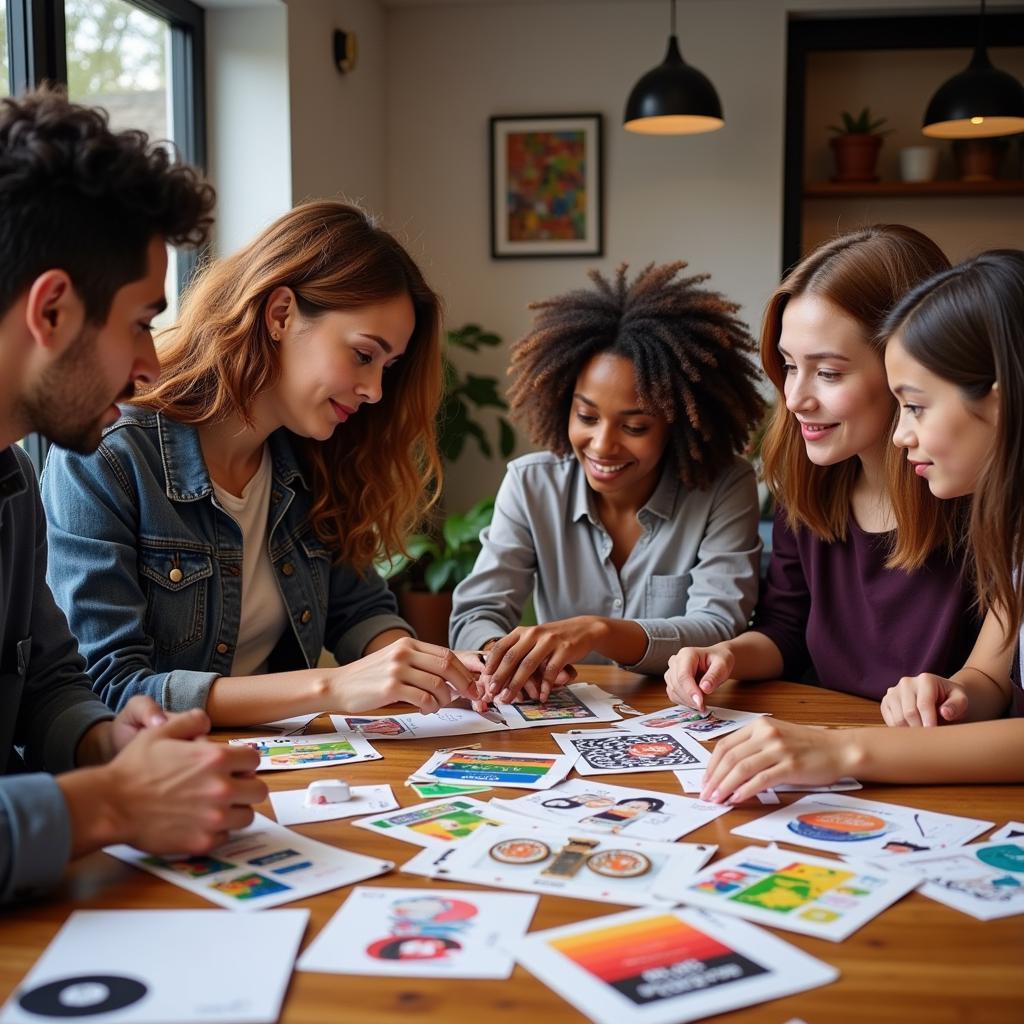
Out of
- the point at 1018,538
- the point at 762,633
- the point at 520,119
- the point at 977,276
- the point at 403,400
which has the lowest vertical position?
the point at 762,633

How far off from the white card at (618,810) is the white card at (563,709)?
0.29 meters

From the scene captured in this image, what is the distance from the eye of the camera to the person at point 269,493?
1.65m

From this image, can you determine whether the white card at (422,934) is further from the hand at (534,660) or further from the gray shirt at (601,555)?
the gray shirt at (601,555)

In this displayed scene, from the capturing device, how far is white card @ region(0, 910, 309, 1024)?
845mm

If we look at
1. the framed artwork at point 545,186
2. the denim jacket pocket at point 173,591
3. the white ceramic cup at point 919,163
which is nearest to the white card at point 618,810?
the denim jacket pocket at point 173,591

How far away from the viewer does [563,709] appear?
5.68 feet

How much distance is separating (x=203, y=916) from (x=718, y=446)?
1.52 m

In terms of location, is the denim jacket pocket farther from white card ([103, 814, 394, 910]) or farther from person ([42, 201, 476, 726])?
white card ([103, 814, 394, 910])

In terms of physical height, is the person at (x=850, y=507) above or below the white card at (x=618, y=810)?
→ above

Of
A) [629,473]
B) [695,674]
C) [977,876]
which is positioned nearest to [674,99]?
[629,473]

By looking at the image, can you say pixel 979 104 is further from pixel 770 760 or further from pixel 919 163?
pixel 770 760

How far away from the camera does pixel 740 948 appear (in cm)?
94

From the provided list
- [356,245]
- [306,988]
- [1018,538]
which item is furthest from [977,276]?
[306,988]

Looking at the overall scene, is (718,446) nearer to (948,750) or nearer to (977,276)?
(977,276)
